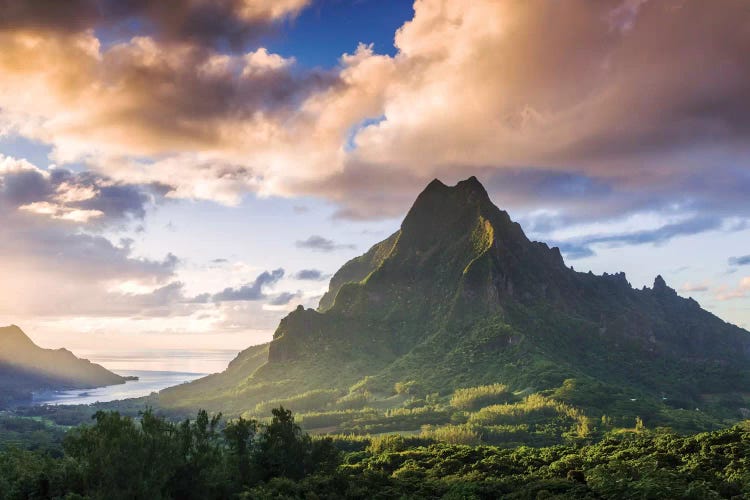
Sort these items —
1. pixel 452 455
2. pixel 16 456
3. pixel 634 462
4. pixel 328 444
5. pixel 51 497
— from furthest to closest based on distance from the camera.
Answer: pixel 452 455
pixel 328 444
pixel 634 462
pixel 16 456
pixel 51 497

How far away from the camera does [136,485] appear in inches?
2286

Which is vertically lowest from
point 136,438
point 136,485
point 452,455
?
point 452,455

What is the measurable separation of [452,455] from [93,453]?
69963 millimetres

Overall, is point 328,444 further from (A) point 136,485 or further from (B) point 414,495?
(A) point 136,485

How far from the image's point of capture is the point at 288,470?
82.4 m

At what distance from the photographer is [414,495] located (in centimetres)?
7069

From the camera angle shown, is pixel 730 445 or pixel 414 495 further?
pixel 730 445

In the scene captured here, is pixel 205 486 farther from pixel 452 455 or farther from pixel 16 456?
pixel 452 455

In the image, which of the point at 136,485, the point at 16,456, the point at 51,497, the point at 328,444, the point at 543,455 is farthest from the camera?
the point at 543,455

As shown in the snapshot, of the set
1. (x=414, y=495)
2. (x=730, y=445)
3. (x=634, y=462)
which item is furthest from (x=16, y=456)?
(x=730, y=445)

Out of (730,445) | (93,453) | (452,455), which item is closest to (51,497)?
(93,453)

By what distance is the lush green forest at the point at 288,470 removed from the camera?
194 feet

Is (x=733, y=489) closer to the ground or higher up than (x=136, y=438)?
closer to the ground

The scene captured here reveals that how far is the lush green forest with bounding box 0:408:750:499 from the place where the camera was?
59.2 meters
